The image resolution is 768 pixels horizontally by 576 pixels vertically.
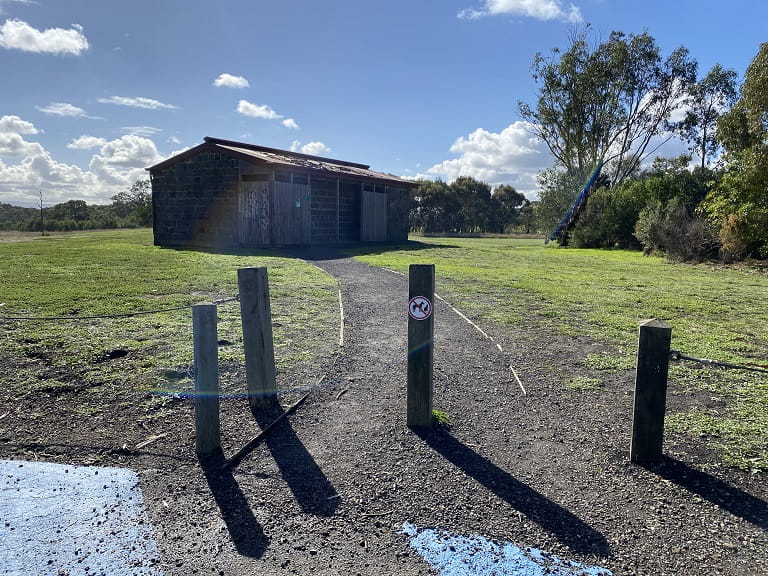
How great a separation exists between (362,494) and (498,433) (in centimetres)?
126

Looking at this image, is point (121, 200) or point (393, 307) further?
point (121, 200)

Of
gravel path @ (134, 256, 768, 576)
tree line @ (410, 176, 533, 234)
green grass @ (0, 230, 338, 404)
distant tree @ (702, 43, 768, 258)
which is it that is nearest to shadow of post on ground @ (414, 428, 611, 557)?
gravel path @ (134, 256, 768, 576)

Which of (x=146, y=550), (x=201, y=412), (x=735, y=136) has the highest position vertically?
(x=735, y=136)

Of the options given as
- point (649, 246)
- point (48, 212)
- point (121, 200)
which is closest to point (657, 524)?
point (649, 246)

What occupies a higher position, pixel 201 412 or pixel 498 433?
pixel 201 412

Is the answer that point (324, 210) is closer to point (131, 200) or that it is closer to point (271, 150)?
point (271, 150)

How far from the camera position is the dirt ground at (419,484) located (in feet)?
7.93

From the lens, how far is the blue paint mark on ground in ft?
7.61

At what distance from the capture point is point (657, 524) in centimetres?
264

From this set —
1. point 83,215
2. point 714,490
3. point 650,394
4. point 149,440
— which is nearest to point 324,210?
point 149,440

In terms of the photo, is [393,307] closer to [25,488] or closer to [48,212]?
[25,488]

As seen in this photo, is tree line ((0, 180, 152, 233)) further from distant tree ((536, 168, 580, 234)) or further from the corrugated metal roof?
distant tree ((536, 168, 580, 234))

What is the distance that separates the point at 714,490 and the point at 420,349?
1.96 meters

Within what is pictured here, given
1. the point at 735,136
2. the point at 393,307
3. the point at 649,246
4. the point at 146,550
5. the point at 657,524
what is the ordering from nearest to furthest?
1. the point at 146,550
2. the point at 657,524
3. the point at 393,307
4. the point at 735,136
5. the point at 649,246
